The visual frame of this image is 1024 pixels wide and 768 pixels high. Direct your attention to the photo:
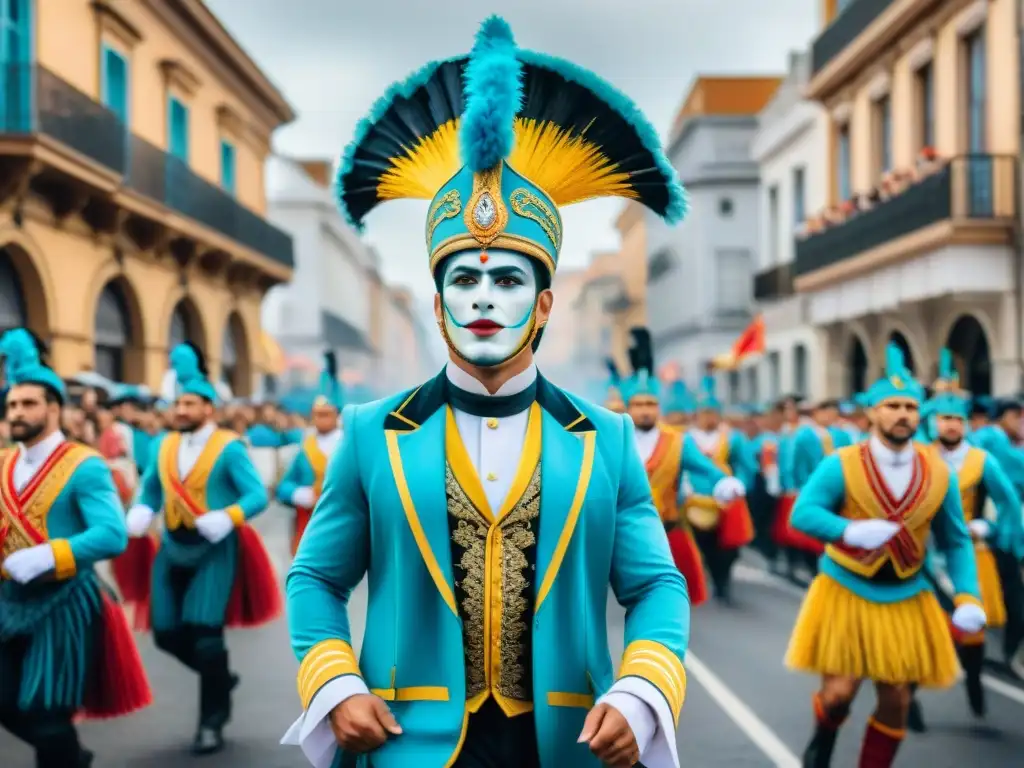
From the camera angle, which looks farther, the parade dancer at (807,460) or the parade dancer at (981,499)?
the parade dancer at (807,460)

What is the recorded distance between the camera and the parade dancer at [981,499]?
8289 millimetres

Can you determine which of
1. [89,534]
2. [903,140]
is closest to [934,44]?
[903,140]

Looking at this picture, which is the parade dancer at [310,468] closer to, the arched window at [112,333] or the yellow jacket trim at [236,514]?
the yellow jacket trim at [236,514]

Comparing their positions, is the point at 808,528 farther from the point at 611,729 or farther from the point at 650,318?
the point at 650,318

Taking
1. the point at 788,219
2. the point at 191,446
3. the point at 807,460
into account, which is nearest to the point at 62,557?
the point at 191,446

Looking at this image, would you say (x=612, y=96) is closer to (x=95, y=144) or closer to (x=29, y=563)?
(x=29, y=563)

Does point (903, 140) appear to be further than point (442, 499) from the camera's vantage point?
Yes

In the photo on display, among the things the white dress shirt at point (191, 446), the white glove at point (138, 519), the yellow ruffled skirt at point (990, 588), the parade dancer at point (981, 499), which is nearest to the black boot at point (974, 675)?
the parade dancer at point (981, 499)

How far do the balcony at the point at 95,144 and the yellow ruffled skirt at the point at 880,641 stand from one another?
1345 centimetres

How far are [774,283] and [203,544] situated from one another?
26626 millimetres

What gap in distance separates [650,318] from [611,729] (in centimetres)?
5400

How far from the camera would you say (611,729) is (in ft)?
9.43

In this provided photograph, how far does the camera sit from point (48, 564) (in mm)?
5480

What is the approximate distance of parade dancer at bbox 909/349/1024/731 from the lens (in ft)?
27.2
